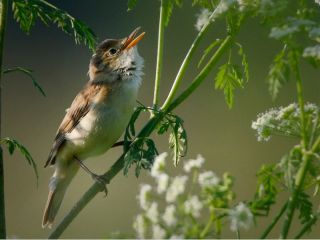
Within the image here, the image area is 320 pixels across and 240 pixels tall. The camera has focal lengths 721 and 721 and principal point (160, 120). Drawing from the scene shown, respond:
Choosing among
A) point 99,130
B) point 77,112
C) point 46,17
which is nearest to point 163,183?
point 46,17

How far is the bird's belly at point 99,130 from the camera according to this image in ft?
10.5

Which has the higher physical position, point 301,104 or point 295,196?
point 301,104

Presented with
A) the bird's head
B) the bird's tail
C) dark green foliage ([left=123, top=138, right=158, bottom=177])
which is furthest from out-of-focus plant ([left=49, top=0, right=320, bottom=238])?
the bird's tail

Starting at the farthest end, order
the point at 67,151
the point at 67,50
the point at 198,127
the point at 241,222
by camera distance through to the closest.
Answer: the point at 67,50
the point at 198,127
the point at 67,151
the point at 241,222

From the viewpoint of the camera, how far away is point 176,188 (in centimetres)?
133

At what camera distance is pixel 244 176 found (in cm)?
537

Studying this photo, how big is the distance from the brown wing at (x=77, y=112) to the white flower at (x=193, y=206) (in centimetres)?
209

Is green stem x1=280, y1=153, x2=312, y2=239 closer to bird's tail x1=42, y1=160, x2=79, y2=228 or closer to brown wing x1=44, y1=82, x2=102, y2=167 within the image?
brown wing x1=44, y1=82, x2=102, y2=167

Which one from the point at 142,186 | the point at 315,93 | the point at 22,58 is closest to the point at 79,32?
the point at 142,186

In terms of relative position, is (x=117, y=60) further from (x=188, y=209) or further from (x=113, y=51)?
(x=188, y=209)

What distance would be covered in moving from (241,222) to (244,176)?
4129 millimetres

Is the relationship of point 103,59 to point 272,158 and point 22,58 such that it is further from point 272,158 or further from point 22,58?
point 22,58

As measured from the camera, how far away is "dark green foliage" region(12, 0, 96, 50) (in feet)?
7.09

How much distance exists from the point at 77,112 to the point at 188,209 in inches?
86.8
